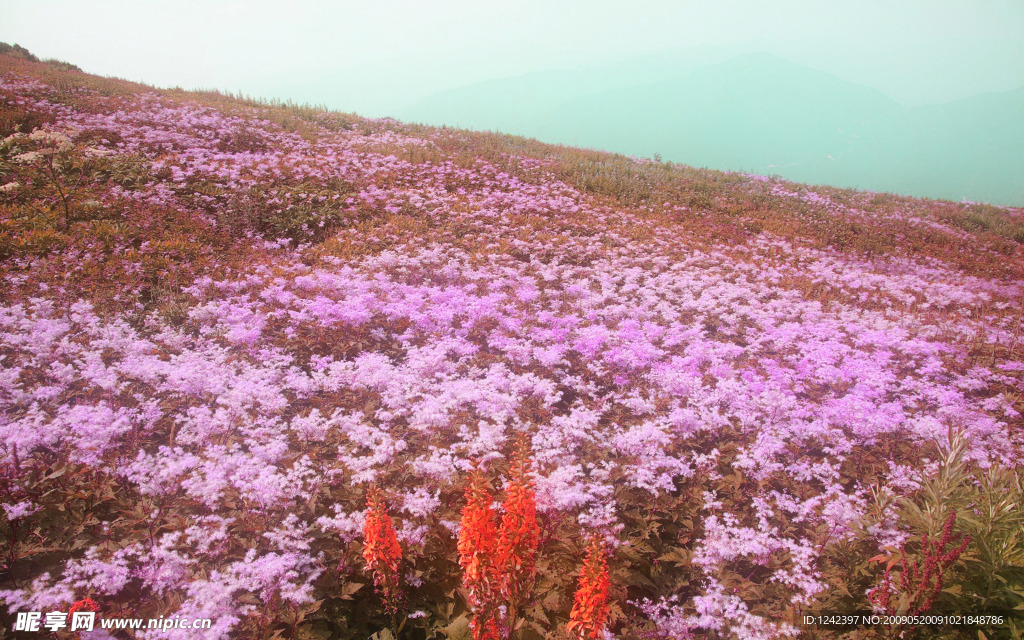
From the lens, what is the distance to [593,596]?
316cm

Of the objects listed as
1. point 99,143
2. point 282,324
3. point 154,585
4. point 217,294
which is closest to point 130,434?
point 154,585

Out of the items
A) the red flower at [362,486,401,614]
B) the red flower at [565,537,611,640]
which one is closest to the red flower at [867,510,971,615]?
the red flower at [565,537,611,640]

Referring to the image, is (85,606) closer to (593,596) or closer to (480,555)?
(480,555)

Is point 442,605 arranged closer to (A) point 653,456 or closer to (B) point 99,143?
(A) point 653,456

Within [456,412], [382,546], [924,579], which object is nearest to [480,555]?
[382,546]

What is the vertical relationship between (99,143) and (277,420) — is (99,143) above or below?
above

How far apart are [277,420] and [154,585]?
2.24 meters

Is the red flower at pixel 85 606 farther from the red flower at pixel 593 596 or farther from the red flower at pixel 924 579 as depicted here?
the red flower at pixel 924 579

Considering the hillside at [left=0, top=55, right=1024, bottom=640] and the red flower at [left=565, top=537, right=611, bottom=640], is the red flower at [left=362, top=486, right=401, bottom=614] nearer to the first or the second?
the hillside at [left=0, top=55, right=1024, bottom=640]

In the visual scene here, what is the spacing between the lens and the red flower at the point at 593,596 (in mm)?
3143

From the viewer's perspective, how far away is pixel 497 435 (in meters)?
5.29

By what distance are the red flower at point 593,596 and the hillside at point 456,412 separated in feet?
0.11

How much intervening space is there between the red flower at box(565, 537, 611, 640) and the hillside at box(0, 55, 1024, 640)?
1.3 inches

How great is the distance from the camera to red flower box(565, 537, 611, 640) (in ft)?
10.3
